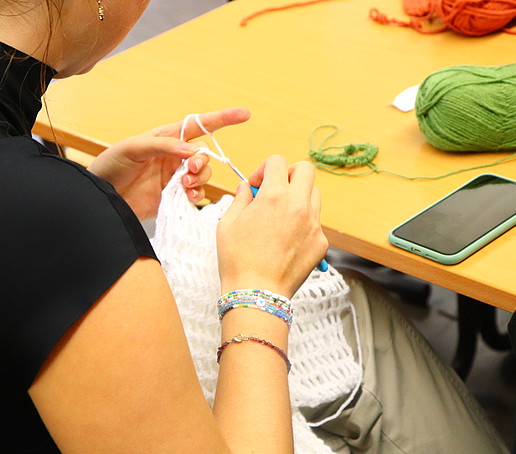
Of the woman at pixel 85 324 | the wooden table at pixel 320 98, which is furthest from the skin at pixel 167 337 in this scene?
the wooden table at pixel 320 98

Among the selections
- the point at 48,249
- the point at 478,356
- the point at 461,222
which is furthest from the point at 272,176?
the point at 478,356

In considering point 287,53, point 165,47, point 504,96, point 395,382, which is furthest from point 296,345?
point 165,47

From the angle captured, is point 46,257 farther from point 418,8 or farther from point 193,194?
point 418,8

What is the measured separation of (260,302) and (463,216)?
326 mm

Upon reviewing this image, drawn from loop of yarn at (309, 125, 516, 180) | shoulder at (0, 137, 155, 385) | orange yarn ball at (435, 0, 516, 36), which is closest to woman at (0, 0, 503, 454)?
shoulder at (0, 137, 155, 385)

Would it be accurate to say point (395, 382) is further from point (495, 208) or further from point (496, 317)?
→ point (496, 317)

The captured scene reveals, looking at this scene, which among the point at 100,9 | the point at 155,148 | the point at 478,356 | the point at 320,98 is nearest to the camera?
the point at 100,9

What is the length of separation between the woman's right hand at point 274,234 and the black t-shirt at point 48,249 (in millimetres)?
217

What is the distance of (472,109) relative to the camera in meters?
1.04

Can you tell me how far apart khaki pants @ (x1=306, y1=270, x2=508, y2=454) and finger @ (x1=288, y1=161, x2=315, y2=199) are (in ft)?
0.78

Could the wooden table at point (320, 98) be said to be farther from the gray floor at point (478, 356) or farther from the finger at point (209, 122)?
the gray floor at point (478, 356)

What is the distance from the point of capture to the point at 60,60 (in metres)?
0.73

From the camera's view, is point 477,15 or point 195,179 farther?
point 477,15

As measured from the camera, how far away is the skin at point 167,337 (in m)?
0.56
